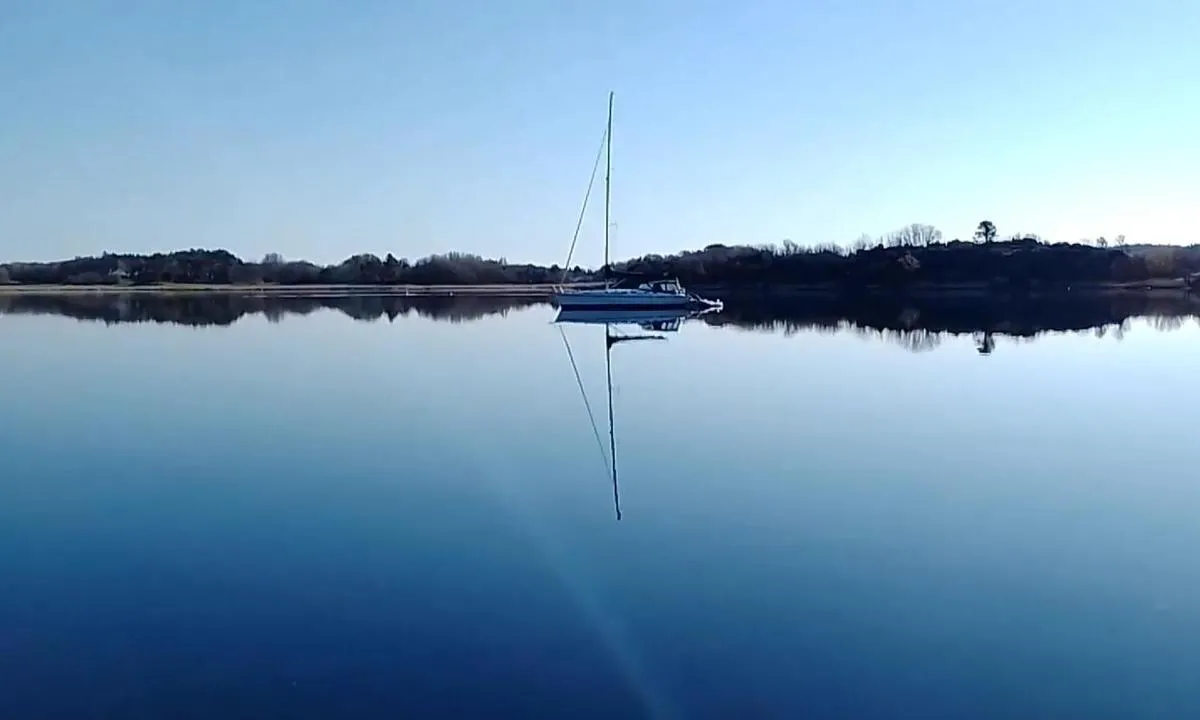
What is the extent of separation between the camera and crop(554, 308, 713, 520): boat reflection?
37.1ft

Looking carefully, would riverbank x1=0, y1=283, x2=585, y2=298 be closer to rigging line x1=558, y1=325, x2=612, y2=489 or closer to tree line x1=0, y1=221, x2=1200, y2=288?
tree line x1=0, y1=221, x2=1200, y2=288

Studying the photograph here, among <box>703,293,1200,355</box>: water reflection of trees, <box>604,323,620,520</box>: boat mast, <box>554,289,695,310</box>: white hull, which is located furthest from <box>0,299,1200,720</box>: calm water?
<box>554,289,695,310</box>: white hull

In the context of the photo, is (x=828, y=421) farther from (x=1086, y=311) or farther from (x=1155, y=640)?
(x=1086, y=311)

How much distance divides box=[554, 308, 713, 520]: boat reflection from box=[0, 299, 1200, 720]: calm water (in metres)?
0.22

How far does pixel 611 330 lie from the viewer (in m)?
34.7

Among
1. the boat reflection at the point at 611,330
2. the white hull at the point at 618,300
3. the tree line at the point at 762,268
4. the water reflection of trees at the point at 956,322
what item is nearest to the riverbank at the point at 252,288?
the tree line at the point at 762,268

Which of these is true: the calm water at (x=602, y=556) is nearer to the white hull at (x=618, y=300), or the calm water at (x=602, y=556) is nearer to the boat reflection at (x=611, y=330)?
the boat reflection at (x=611, y=330)

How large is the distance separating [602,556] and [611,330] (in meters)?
27.4

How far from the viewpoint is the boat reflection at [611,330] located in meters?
11.3

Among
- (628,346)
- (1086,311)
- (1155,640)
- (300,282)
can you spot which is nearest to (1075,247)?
(1086,311)

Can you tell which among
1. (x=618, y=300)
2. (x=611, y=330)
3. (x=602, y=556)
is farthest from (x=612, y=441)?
(x=618, y=300)

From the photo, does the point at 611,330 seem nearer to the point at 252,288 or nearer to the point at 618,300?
the point at 618,300

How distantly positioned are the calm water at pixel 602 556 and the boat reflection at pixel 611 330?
0.22 meters

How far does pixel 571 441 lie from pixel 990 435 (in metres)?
5.35
